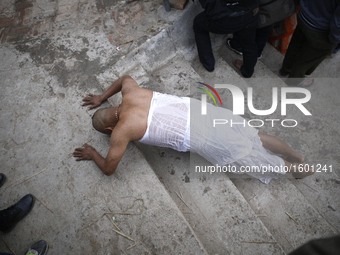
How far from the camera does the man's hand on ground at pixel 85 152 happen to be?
9.41 ft

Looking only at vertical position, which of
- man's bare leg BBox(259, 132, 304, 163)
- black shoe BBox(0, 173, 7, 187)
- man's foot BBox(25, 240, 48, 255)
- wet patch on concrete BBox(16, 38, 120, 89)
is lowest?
man's bare leg BBox(259, 132, 304, 163)

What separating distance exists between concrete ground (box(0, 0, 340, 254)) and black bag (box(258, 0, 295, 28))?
2.73 feet

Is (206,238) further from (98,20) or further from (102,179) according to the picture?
(98,20)

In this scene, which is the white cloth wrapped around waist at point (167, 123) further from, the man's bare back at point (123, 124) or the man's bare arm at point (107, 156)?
the man's bare arm at point (107, 156)

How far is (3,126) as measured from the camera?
316 centimetres

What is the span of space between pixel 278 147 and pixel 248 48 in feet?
4.18

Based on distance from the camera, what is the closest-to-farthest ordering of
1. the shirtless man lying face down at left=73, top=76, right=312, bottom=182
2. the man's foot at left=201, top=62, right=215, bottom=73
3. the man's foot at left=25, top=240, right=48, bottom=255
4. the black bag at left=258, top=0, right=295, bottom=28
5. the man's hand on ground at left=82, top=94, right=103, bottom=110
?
the man's foot at left=25, top=240, right=48, bottom=255 → the shirtless man lying face down at left=73, top=76, right=312, bottom=182 → the man's hand on ground at left=82, top=94, right=103, bottom=110 → the black bag at left=258, top=0, right=295, bottom=28 → the man's foot at left=201, top=62, right=215, bottom=73

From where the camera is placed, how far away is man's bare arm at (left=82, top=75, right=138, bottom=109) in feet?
9.67

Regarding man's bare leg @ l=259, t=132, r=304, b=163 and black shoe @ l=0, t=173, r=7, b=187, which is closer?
black shoe @ l=0, t=173, r=7, b=187

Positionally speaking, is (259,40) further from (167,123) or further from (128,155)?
(128,155)

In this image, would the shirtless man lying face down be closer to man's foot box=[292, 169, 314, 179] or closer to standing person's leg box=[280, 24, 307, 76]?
man's foot box=[292, 169, 314, 179]

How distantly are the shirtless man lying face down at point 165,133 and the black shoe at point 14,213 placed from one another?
1.94 ft

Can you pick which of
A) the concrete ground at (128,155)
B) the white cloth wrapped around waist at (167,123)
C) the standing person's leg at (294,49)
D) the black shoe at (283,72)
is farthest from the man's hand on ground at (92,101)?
the black shoe at (283,72)

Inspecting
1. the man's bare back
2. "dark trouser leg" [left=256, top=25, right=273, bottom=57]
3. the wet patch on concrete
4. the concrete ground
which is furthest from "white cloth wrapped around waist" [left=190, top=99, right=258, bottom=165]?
"dark trouser leg" [left=256, top=25, right=273, bottom=57]
